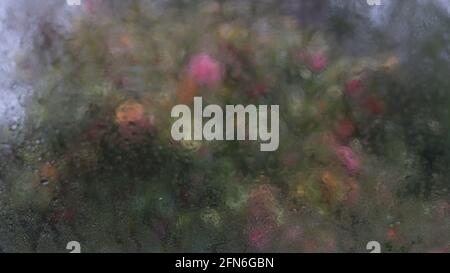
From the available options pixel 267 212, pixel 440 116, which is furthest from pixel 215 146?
pixel 440 116

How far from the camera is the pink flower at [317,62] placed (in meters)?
2.00

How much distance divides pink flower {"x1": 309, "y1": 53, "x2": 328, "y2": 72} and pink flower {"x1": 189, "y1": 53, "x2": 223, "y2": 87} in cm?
36

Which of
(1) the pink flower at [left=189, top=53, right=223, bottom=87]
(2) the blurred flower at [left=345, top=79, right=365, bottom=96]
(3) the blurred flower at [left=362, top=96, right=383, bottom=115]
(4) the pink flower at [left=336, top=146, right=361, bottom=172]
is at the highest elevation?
(1) the pink flower at [left=189, top=53, right=223, bottom=87]

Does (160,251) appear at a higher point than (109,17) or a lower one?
lower

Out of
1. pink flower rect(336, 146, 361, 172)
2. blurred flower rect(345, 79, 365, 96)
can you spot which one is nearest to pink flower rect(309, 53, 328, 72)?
blurred flower rect(345, 79, 365, 96)

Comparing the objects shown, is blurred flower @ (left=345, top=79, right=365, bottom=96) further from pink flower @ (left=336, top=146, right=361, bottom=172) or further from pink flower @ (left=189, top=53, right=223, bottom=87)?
pink flower @ (left=189, top=53, right=223, bottom=87)

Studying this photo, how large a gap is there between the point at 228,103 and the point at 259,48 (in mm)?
248

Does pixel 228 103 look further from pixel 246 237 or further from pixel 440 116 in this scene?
pixel 440 116

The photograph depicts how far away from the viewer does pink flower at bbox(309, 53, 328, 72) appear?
2.00 m

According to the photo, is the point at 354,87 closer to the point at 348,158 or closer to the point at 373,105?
the point at 373,105

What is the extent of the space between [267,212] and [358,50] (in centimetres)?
73

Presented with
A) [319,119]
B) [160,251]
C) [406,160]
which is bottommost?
[160,251]

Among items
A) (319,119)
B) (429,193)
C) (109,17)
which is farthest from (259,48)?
(429,193)

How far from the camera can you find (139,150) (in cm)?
200
